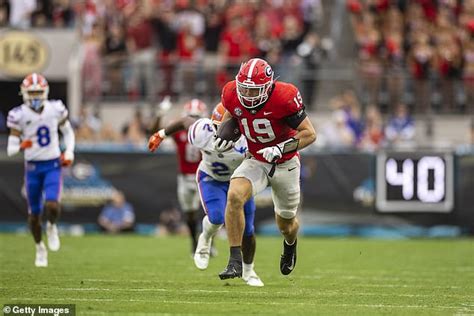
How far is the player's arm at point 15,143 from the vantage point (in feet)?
38.4

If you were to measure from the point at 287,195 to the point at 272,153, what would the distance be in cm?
54

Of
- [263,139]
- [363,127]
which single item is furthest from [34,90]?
[363,127]

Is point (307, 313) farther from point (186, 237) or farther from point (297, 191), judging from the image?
point (186, 237)

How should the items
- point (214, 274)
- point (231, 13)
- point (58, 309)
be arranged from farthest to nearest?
1. point (231, 13)
2. point (214, 274)
3. point (58, 309)

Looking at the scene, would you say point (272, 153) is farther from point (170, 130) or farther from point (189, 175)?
point (189, 175)

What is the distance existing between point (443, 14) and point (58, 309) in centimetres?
1501

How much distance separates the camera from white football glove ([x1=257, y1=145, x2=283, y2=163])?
8.76 m

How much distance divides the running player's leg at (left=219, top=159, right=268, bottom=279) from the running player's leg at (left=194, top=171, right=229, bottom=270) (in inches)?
30.7

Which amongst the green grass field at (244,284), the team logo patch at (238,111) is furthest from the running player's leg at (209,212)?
the team logo patch at (238,111)

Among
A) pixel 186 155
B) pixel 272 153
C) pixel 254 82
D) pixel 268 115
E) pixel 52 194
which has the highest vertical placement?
pixel 254 82

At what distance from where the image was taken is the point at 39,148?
39.0ft

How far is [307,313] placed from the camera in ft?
24.6

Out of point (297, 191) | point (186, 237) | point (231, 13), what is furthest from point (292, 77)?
point (297, 191)

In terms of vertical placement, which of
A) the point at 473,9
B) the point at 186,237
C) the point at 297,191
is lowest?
the point at 186,237
